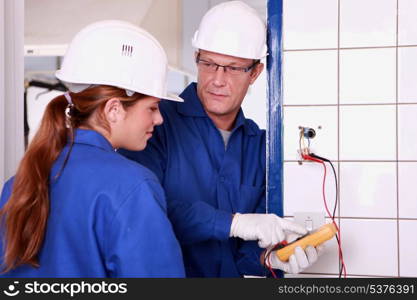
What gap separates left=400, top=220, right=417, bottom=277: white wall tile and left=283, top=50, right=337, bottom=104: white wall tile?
0.52 metres

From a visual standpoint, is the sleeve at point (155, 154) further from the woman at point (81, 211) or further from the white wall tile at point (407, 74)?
the white wall tile at point (407, 74)

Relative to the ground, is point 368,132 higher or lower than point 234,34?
lower

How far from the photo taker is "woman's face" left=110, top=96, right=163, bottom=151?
Result: 137cm

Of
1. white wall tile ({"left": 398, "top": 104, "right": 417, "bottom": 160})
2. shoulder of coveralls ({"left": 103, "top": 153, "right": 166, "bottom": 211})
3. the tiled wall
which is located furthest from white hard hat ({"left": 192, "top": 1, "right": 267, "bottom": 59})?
shoulder of coveralls ({"left": 103, "top": 153, "right": 166, "bottom": 211})

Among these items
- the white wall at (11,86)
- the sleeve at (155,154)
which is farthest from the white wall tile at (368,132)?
the white wall at (11,86)

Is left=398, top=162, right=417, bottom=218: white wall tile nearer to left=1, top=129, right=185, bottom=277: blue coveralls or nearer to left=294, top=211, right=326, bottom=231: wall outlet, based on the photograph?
left=294, top=211, right=326, bottom=231: wall outlet

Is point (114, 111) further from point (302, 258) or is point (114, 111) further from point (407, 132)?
point (407, 132)

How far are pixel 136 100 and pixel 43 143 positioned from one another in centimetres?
29

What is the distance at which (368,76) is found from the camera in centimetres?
187

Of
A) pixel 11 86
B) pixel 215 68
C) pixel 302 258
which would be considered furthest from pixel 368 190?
pixel 11 86

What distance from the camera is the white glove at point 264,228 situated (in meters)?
1.77

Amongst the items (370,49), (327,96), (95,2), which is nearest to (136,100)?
(327,96)

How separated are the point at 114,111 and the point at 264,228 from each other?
2.34 feet

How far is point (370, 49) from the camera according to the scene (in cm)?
187
